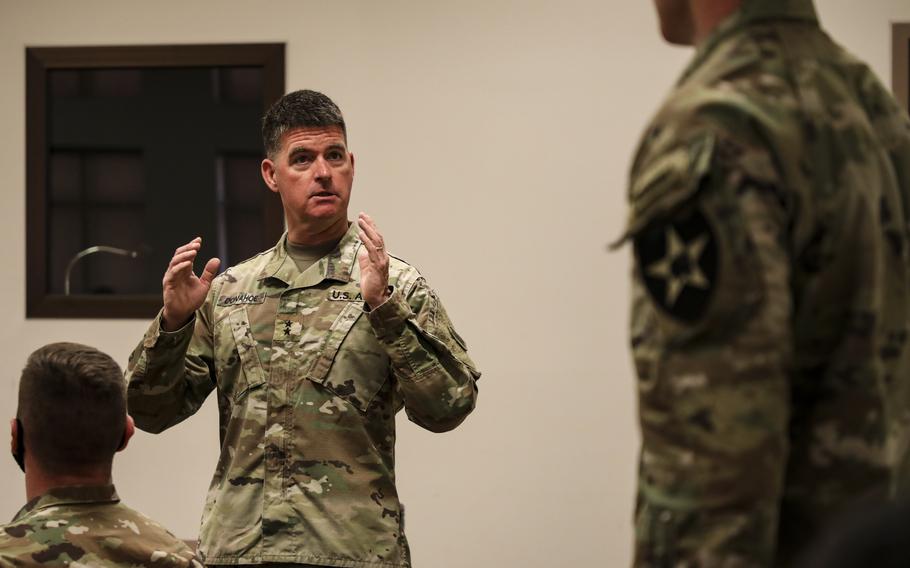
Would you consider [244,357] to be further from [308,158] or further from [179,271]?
[308,158]

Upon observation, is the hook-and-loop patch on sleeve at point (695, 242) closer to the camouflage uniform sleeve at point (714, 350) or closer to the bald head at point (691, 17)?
the camouflage uniform sleeve at point (714, 350)

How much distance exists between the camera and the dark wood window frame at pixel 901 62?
3842 mm

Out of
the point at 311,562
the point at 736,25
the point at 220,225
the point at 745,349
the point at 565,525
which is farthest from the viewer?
the point at 220,225

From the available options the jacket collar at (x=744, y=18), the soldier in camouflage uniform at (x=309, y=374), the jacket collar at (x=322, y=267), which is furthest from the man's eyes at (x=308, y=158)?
the jacket collar at (x=744, y=18)

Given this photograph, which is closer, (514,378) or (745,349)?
(745,349)

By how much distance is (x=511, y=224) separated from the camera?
3926 millimetres

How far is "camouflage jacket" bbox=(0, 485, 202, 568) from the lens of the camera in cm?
172

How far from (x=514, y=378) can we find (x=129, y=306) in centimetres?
137

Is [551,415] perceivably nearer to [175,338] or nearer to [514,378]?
[514,378]

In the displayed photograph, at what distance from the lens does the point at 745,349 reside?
109 centimetres

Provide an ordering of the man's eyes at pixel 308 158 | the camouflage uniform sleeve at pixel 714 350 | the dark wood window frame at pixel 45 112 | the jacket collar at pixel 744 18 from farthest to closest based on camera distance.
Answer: the dark wood window frame at pixel 45 112 → the man's eyes at pixel 308 158 → the jacket collar at pixel 744 18 → the camouflage uniform sleeve at pixel 714 350

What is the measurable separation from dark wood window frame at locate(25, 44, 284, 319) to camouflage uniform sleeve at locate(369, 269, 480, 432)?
171 cm

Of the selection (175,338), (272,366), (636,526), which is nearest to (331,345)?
(272,366)

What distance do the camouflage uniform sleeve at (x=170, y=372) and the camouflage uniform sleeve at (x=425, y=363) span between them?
46 centimetres
